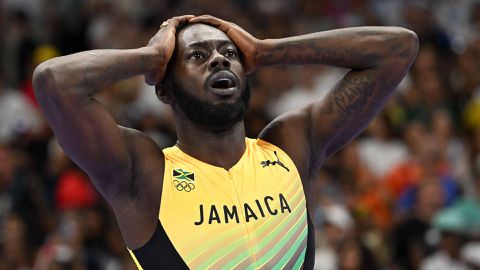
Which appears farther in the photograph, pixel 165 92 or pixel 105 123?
pixel 165 92

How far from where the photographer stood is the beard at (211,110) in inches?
231

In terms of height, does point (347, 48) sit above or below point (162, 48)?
below

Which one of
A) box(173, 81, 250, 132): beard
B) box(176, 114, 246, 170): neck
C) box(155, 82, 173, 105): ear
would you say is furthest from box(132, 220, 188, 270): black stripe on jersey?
box(155, 82, 173, 105): ear

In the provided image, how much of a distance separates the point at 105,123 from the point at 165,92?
2.11 feet

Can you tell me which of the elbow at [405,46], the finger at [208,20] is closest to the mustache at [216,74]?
the finger at [208,20]

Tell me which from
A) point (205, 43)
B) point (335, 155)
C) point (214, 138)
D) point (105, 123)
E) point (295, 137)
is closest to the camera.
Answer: point (105, 123)

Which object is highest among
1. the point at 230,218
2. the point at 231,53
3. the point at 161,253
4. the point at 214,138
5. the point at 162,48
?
the point at 162,48

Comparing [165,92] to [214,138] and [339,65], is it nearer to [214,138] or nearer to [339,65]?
[214,138]

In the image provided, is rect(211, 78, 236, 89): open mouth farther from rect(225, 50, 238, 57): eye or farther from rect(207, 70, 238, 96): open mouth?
rect(225, 50, 238, 57): eye

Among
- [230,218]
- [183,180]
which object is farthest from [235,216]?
[183,180]

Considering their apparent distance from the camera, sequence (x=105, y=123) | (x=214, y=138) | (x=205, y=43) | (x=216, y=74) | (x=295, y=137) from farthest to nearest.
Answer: (x=295, y=137) < (x=214, y=138) < (x=205, y=43) < (x=216, y=74) < (x=105, y=123)

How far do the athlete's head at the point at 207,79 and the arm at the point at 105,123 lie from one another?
131mm

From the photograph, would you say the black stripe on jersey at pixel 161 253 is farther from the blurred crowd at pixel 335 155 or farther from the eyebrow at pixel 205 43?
the blurred crowd at pixel 335 155

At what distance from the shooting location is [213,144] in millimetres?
6086
